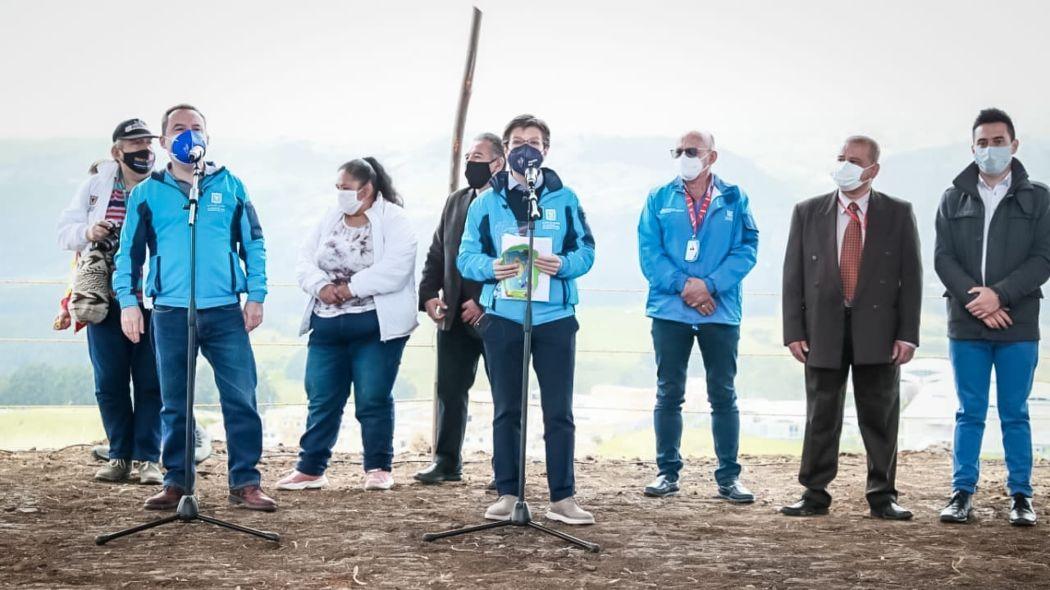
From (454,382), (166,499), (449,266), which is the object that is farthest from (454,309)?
(166,499)

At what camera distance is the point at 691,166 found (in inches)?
187

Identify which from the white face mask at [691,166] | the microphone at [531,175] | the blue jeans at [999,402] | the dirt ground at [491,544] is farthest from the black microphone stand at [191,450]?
the blue jeans at [999,402]

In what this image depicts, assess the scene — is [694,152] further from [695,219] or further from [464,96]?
[464,96]

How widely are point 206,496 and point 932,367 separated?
8.04 m

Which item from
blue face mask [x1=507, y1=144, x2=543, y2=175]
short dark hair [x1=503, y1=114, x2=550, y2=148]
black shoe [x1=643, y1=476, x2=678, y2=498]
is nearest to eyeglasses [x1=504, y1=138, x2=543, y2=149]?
short dark hair [x1=503, y1=114, x2=550, y2=148]

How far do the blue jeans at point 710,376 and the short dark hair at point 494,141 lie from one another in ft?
3.49

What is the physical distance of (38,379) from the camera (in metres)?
16.4

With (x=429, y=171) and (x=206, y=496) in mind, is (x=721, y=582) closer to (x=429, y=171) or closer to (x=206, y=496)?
(x=206, y=496)

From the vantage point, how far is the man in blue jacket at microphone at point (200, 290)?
4.09m

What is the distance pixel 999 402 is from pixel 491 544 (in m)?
2.19

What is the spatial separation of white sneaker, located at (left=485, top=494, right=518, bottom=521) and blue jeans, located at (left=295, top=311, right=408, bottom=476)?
110 cm

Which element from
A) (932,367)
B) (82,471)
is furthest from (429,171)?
(82,471)

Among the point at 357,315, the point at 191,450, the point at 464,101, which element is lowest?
the point at 191,450

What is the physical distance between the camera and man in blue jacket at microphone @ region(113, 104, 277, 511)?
4094 mm
